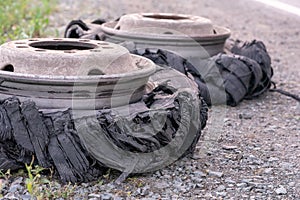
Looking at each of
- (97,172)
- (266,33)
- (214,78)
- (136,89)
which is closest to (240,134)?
(214,78)

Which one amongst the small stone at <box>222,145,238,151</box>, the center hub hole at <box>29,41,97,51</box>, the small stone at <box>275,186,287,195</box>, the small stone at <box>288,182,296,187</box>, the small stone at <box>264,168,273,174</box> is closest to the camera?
the small stone at <box>275,186,287,195</box>

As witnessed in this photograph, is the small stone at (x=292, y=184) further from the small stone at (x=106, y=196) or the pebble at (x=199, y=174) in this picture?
the small stone at (x=106, y=196)

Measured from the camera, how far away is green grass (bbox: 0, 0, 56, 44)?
5.92 metres

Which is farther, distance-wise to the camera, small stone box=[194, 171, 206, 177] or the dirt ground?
small stone box=[194, 171, 206, 177]

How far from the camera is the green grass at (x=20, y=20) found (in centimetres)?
592

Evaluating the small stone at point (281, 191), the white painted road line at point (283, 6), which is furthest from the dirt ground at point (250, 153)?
the white painted road line at point (283, 6)

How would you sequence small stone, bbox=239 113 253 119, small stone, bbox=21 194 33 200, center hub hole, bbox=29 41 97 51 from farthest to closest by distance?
1. small stone, bbox=239 113 253 119
2. center hub hole, bbox=29 41 97 51
3. small stone, bbox=21 194 33 200

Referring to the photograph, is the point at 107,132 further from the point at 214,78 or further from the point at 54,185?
the point at 214,78

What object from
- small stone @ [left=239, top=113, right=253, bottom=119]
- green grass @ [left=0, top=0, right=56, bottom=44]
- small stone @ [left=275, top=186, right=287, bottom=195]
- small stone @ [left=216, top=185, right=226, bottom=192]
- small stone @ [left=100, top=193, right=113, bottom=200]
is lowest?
green grass @ [left=0, top=0, right=56, bottom=44]

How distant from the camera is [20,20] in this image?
6797mm

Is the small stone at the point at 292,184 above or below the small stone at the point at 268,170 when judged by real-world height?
above

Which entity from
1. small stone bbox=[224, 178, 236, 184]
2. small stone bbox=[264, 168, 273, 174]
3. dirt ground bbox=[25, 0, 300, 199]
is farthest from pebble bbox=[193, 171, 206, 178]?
small stone bbox=[264, 168, 273, 174]

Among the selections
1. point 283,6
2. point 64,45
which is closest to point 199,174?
point 64,45

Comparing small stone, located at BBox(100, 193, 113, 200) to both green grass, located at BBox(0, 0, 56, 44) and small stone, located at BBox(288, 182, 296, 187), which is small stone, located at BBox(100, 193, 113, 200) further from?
green grass, located at BBox(0, 0, 56, 44)
